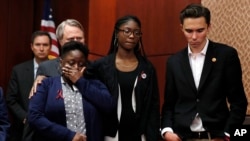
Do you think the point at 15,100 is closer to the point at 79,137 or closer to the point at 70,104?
the point at 70,104

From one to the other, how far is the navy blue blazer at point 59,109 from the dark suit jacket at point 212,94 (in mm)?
447

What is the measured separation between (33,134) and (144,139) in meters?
0.74

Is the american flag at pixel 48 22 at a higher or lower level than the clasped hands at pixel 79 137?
higher

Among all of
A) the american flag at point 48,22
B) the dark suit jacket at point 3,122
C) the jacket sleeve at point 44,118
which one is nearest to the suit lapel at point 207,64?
the jacket sleeve at point 44,118

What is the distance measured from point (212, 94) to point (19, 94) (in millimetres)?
2180

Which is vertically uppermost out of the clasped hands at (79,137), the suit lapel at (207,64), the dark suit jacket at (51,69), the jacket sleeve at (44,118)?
the suit lapel at (207,64)

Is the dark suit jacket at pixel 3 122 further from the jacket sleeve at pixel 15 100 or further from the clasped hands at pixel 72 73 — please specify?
the jacket sleeve at pixel 15 100

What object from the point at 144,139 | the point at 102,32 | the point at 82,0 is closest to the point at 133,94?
the point at 144,139

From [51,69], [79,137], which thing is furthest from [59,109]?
[51,69]

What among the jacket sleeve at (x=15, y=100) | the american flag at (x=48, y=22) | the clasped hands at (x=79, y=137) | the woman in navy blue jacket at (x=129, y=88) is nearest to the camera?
the clasped hands at (x=79, y=137)

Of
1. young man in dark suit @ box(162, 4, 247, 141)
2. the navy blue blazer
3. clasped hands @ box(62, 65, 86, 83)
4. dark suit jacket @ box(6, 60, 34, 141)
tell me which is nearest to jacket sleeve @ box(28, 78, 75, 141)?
the navy blue blazer

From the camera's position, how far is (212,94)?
3168mm

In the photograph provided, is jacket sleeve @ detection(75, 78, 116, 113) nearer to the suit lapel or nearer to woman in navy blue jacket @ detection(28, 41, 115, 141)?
woman in navy blue jacket @ detection(28, 41, 115, 141)

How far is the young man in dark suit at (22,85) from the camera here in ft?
15.2
